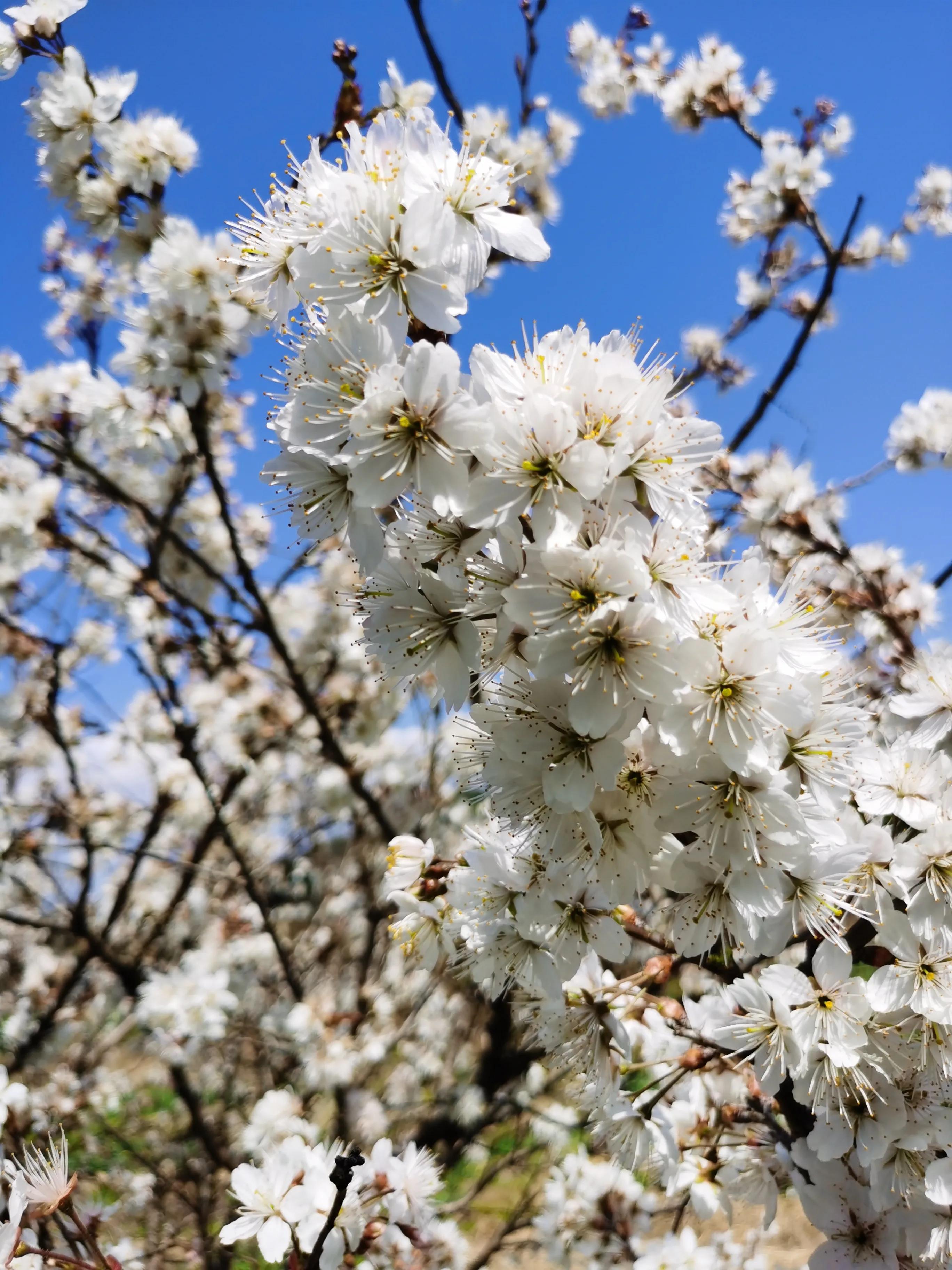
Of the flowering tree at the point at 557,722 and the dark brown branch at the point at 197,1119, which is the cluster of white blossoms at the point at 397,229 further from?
the dark brown branch at the point at 197,1119

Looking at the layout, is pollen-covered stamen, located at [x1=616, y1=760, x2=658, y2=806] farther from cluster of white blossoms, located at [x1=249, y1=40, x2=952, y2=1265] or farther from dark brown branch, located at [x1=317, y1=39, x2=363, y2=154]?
dark brown branch, located at [x1=317, y1=39, x2=363, y2=154]

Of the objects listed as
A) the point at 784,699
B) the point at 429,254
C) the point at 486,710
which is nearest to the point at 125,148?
the point at 429,254

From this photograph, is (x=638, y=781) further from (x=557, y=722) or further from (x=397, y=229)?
(x=397, y=229)

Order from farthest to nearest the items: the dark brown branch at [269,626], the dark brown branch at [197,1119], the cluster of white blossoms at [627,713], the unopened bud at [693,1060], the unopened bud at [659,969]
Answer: the dark brown branch at [197,1119]
the dark brown branch at [269,626]
the unopened bud at [693,1060]
the unopened bud at [659,969]
the cluster of white blossoms at [627,713]

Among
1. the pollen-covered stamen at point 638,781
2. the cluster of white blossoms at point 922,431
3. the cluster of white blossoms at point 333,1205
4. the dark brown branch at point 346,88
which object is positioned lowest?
the cluster of white blossoms at point 333,1205

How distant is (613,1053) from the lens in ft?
5.47

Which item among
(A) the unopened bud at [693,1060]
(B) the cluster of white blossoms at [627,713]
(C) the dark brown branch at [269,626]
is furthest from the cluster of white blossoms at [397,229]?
(C) the dark brown branch at [269,626]

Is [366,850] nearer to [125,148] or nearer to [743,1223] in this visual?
[743,1223]

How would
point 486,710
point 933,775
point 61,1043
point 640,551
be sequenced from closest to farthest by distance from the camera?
point 640,551, point 486,710, point 933,775, point 61,1043

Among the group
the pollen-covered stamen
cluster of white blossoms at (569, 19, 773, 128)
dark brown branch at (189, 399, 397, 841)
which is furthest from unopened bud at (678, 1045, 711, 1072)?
cluster of white blossoms at (569, 19, 773, 128)

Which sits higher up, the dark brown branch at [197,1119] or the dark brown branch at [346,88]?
the dark brown branch at [346,88]

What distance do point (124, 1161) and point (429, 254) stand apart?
801 cm

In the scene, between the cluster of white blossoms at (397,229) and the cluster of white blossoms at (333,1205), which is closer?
the cluster of white blossoms at (397,229)

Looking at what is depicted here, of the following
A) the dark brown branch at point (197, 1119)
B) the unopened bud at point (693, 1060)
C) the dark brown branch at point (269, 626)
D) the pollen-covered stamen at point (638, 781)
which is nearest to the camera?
the pollen-covered stamen at point (638, 781)
